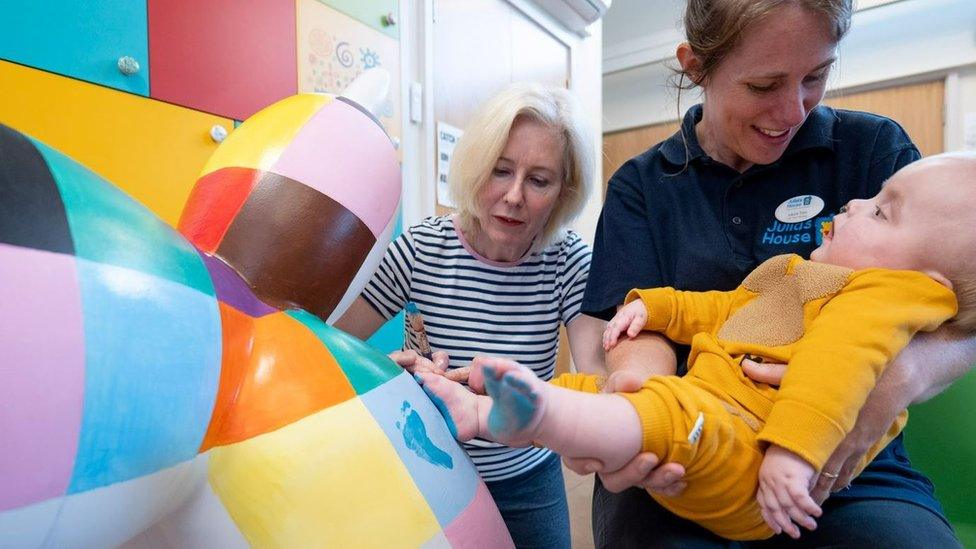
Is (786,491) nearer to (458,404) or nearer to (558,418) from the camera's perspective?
(558,418)

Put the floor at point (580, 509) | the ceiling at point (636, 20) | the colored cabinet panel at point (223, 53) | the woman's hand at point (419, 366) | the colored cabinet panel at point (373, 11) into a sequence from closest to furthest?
the woman's hand at point (419, 366), the colored cabinet panel at point (223, 53), the colored cabinet panel at point (373, 11), the floor at point (580, 509), the ceiling at point (636, 20)

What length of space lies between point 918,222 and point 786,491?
40cm

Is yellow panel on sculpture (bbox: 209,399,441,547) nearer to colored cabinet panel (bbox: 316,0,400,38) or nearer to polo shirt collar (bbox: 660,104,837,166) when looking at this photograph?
polo shirt collar (bbox: 660,104,837,166)

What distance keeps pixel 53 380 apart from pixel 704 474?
59cm

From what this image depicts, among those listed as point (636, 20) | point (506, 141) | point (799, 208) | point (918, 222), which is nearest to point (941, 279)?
point (918, 222)

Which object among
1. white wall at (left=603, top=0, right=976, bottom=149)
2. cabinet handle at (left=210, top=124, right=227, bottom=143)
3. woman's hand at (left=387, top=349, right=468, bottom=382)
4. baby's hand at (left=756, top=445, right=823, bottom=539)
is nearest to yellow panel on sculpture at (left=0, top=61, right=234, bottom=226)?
cabinet handle at (left=210, top=124, right=227, bottom=143)

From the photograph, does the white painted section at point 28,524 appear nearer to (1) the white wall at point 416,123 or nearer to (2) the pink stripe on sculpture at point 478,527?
(2) the pink stripe on sculpture at point 478,527

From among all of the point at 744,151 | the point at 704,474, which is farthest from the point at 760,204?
the point at 704,474

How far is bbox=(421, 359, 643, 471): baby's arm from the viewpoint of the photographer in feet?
1.47

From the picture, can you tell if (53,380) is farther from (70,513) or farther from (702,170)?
(702,170)

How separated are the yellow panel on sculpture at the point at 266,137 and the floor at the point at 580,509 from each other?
5.44 feet

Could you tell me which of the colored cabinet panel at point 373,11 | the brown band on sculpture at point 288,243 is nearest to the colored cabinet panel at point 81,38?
the colored cabinet panel at point 373,11

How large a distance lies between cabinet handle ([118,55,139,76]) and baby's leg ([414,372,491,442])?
0.96 metres

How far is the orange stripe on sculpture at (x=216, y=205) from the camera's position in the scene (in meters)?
0.58
